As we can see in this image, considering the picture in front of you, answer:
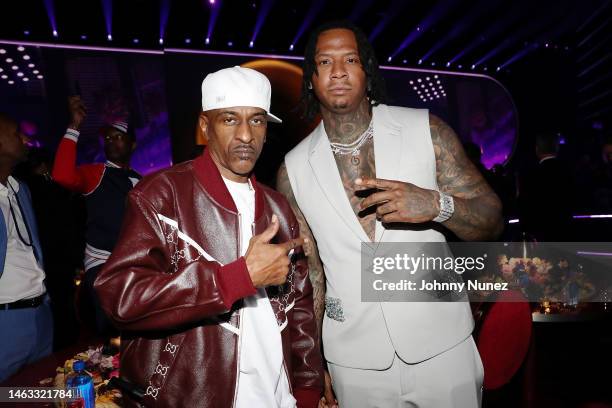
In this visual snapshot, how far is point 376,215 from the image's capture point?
1893 mm

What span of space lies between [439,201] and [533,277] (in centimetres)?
273

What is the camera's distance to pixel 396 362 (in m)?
1.86

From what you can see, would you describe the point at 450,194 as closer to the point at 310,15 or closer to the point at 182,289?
the point at 182,289

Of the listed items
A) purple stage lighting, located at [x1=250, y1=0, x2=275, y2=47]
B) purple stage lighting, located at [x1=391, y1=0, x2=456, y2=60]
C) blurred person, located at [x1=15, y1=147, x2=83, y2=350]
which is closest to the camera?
blurred person, located at [x1=15, y1=147, x2=83, y2=350]

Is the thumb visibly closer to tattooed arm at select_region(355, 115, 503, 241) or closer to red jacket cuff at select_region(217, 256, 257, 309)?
red jacket cuff at select_region(217, 256, 257, 309)

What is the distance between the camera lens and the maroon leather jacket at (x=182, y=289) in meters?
1.34

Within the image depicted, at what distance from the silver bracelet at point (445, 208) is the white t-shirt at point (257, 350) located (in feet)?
2.57

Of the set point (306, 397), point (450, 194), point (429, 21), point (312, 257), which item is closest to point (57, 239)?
point (312, 257)

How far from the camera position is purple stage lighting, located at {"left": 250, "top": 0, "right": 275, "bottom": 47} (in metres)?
7.71

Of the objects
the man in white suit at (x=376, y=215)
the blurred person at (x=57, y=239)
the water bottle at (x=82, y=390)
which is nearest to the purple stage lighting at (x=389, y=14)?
the blurred person at (x=57, y=239)

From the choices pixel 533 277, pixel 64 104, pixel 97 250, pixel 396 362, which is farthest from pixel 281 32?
pixel 396 362

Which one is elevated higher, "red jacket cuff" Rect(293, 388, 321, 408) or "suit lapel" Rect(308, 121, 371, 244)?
"suit lapel" Rect(308, 121, 371, 244)

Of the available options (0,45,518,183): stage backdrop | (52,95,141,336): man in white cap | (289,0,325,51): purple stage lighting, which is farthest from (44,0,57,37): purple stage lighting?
(289,0,325,51): purple stage lighting

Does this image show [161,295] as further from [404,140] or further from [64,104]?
[64,104]
